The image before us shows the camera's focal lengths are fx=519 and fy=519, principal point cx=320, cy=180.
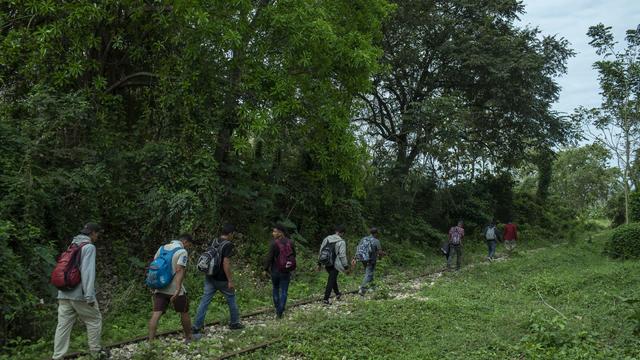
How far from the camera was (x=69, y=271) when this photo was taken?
6.88 meters

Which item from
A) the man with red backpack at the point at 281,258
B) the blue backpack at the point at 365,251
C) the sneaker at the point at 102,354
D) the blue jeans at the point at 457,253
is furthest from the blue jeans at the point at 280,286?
the blue jeans at the point at 457,253

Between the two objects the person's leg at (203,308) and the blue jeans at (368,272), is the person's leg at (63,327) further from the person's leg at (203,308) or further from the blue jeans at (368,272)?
the blue jeans at (368,272)

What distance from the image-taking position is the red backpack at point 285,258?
32.3 feet

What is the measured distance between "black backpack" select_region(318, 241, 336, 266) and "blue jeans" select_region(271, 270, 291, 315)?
1.28 meters

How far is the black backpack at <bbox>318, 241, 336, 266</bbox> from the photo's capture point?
37.6 ft

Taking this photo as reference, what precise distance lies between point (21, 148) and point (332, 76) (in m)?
9.19

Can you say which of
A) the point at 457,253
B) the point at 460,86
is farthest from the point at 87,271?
the point at 460,86

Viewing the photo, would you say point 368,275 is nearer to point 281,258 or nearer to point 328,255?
point 328,255

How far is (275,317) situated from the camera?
421 inches

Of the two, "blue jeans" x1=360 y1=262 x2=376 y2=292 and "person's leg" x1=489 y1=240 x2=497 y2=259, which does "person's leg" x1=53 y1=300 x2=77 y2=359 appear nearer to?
"blue jeans" x1=360 y1=262 x2=376 y2=292

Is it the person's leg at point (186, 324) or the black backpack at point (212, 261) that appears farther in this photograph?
the black backpack at point (212, 261)

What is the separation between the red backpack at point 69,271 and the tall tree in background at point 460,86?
62.4 ft

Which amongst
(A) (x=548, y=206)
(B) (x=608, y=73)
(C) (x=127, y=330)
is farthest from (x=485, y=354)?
(A) (x=548, y=206)

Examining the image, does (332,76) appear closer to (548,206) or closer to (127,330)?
(127,330)
